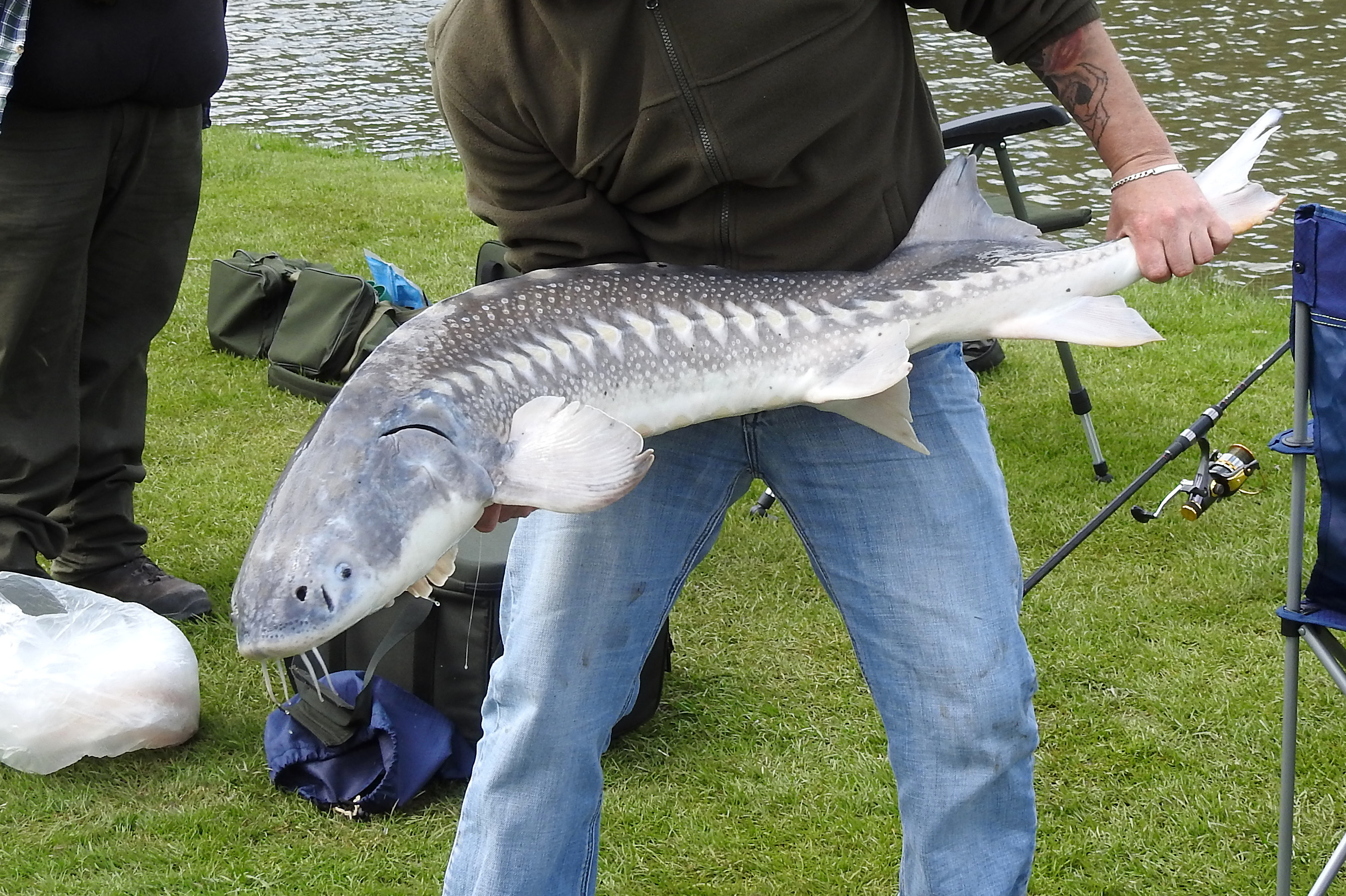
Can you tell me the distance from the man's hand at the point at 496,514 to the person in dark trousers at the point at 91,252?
2389 millimetres

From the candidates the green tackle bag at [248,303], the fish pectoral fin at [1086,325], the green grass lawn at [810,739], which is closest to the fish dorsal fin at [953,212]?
the fish pectoral fin at [1086,325]

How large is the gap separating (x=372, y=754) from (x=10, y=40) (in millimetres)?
2078

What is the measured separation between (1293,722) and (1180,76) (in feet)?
34.6

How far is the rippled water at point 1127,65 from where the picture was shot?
934cm

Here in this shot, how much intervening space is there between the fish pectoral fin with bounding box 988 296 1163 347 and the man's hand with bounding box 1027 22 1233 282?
7 cm

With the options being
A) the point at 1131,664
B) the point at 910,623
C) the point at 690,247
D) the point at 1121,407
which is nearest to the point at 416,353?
the point at 690,247

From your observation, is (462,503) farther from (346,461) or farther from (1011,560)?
(1011,560)

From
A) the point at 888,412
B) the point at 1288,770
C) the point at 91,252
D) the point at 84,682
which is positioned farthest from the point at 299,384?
the point at 1288,770

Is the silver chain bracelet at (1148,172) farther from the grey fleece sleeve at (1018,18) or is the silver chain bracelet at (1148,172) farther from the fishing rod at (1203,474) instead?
the fishing rod at (1203,474)

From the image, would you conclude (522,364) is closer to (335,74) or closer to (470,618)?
(470,618)

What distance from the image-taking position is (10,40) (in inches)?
136

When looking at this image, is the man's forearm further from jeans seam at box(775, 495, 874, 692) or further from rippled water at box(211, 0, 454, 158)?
rippled water at box(211, 0, 454, 158)

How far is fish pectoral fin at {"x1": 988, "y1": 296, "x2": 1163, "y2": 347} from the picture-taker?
2.00 meters

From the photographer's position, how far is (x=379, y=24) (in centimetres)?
1653
